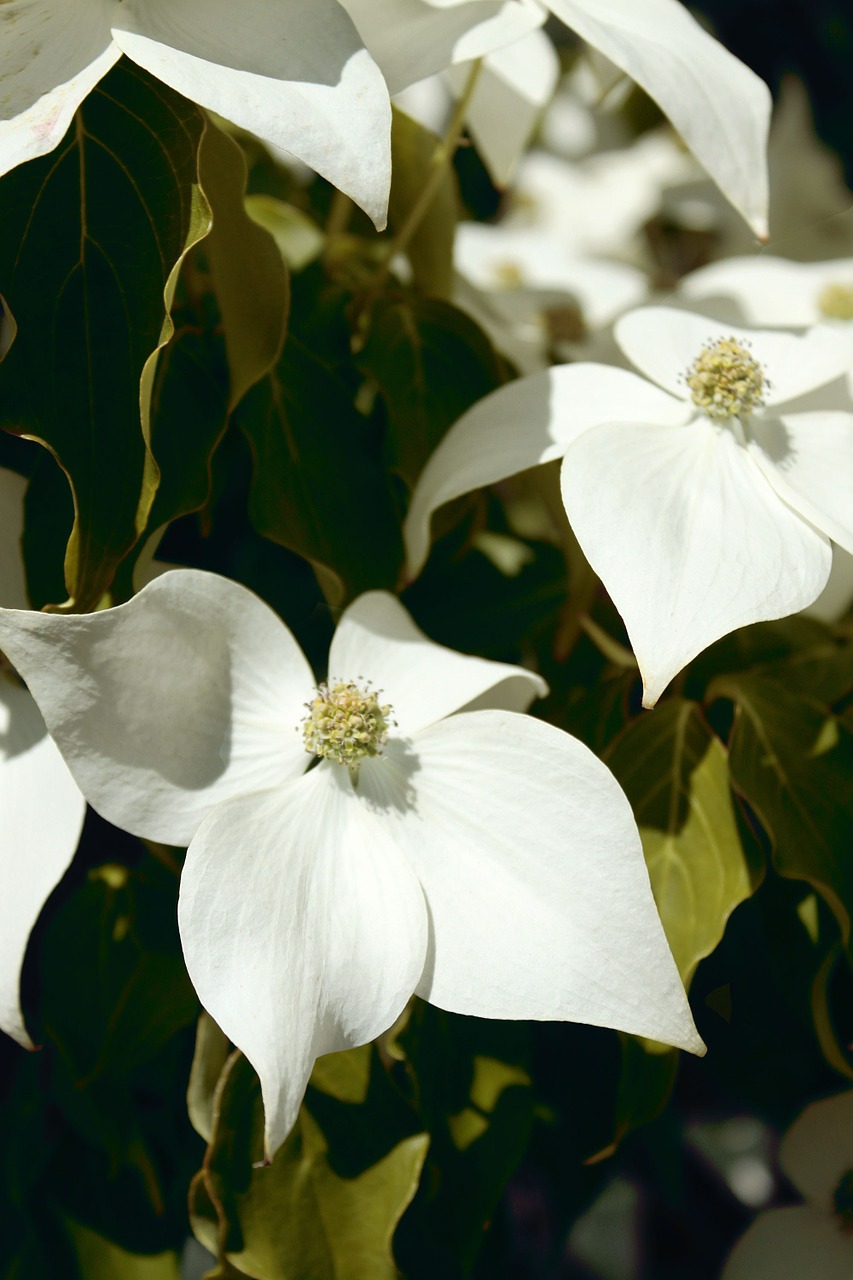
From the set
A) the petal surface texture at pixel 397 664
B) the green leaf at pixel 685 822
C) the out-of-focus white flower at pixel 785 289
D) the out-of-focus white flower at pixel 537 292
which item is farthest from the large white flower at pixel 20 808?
the out-of-focus white flower at pixel 785 289

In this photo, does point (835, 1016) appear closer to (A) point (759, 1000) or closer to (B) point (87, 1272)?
(A) point (759, 1000)

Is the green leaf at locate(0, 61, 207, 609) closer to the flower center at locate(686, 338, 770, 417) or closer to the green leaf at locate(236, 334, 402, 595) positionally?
the green leaf at locate(236, 334, 402, 595)

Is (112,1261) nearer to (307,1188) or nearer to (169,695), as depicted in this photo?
(307,1188)

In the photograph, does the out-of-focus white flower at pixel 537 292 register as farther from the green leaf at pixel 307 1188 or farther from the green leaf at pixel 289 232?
the green leaf at pixel 307 1188

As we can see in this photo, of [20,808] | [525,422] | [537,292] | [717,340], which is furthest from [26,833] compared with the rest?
[537,292]

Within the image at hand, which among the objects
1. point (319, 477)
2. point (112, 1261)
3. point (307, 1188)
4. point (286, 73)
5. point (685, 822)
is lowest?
point (112, 1261)

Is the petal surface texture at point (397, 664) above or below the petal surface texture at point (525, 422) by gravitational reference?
below
